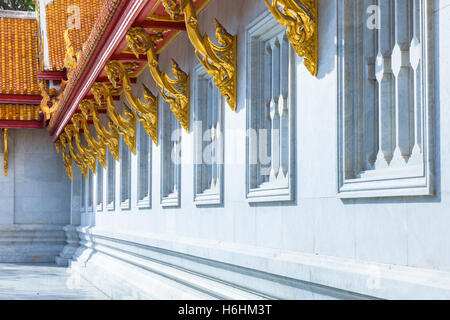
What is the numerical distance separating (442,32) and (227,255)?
382cm

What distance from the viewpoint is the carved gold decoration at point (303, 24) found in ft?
18.3

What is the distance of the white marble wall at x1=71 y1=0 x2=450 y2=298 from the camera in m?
4.11

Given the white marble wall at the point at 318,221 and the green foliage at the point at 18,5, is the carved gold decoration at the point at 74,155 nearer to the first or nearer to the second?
the white marble wall at the point at 318,221

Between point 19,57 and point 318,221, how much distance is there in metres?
19.9

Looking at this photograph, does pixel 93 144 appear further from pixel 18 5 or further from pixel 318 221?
pixel 18 5

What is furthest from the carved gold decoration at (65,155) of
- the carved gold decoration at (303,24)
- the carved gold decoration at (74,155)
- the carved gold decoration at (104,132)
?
the carved gold decoration at (303,24)

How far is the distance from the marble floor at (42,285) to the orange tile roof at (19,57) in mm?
5463

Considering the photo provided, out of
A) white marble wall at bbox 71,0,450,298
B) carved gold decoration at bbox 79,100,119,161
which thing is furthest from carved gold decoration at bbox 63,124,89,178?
white marble wall at bbox 71,0,450,298

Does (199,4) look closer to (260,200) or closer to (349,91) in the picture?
(260,200)

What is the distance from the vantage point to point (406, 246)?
174 inches

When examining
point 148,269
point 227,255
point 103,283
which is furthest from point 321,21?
point 103,283

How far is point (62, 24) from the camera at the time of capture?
2298cm

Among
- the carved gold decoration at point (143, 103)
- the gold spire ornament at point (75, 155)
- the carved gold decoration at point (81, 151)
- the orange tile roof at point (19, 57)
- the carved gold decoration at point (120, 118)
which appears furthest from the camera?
the orange tile roof at point (19, 57)

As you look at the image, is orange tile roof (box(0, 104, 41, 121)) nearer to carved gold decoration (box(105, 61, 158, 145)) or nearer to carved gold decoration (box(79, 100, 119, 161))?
carved gold decoration (box(79, 100, 119, 161))
